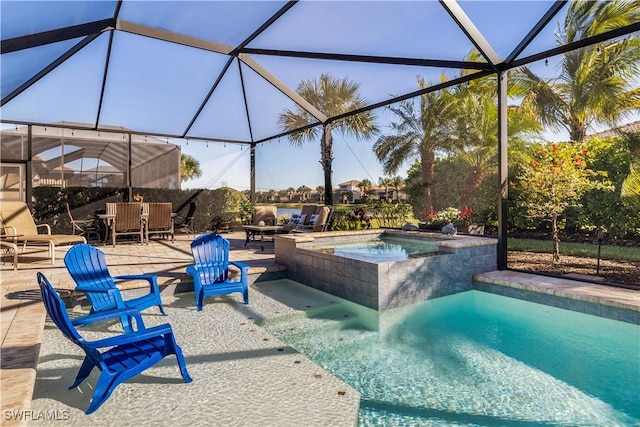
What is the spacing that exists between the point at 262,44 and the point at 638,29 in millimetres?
6042

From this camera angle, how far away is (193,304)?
530cm

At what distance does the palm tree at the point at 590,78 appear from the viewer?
30.4 feet

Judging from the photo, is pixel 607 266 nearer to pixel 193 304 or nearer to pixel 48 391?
pixel 193 304

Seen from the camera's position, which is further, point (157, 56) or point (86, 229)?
point (86, 229)

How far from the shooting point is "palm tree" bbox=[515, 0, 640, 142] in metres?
9.26

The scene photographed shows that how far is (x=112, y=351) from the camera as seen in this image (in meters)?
2.89

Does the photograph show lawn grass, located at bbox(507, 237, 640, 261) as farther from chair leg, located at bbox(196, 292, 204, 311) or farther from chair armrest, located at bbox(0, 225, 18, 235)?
chair armrest, located at bbox(0, 225, 18, 235)

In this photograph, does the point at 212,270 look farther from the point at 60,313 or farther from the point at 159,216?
the point at 159,216

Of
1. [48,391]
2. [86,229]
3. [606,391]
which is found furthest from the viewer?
[86,229]

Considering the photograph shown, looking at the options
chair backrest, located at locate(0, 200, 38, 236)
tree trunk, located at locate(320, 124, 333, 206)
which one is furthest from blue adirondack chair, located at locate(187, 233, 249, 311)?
tree trunk, located at locate(320, 124, 333, 206)

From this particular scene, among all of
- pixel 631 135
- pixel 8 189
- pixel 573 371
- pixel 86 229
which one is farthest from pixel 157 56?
pixel 631 135

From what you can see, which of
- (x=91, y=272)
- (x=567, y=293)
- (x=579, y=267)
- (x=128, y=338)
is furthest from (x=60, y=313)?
(x=579, y=267)

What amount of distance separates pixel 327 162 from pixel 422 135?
17.0ft

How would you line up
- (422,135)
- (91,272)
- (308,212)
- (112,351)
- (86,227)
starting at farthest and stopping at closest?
1. (422,135)
2. (308,212)
3. (86,227)
4. (91,272)
5. (112,351)
